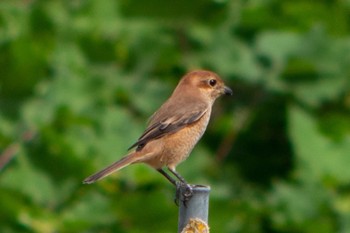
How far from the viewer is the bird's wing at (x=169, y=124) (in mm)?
6719

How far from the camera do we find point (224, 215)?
9336mm

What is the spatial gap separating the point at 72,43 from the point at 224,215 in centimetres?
295

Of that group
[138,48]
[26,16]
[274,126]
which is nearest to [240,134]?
[274,126]

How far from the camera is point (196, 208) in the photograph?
5.00 metres

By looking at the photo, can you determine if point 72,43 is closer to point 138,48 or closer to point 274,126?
point 138,48

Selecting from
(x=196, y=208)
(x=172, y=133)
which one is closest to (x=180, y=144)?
(x=172, y=133)

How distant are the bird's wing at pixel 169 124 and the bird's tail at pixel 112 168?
0.51 feet

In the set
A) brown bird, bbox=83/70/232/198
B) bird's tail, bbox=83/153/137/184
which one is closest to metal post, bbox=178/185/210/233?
bird's tail, bbox=83/153/137/184

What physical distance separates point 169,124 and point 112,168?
689 mm

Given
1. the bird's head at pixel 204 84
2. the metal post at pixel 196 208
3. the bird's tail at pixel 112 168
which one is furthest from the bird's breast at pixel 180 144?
the metal post at pixel 196 208

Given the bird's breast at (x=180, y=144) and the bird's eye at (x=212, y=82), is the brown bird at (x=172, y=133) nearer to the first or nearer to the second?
the bird's breast at (x=180, y=144)

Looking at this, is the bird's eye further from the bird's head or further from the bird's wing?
the bird's wing

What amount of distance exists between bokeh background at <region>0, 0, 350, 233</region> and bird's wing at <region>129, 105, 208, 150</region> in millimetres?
2120

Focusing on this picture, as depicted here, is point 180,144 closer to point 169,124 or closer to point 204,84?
point 169,124
